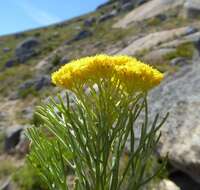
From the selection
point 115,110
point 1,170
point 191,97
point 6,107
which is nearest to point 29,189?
point 1,170

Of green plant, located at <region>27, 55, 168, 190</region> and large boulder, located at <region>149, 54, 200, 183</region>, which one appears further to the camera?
large boulder, located at <region>149, 54, 200, 183</region>

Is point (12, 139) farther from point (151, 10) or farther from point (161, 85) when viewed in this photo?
point (151, 10)

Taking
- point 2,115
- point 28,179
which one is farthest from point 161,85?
point 2,115

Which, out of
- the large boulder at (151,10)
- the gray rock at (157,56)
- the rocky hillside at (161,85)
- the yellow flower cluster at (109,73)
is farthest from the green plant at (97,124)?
the large boulder at (151,10)

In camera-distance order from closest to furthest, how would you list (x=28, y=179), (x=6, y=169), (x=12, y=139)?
(x=28, y=179) → (x=6, y=169) → (x=12, y=139)

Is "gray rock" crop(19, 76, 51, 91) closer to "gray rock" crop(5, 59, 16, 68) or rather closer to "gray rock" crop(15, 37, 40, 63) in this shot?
"gray rock" crop(15, 37, 40, 63)

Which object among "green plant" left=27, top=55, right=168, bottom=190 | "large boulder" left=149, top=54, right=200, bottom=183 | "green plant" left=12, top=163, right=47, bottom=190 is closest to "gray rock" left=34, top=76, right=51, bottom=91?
"green plant" left=12, top=163, right=47, bottom=190

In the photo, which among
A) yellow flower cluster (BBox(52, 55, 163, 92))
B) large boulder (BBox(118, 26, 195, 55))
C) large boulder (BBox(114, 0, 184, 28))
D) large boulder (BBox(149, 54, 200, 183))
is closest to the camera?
yellow flower cluster (BBox(52, 55, 163, 92))
